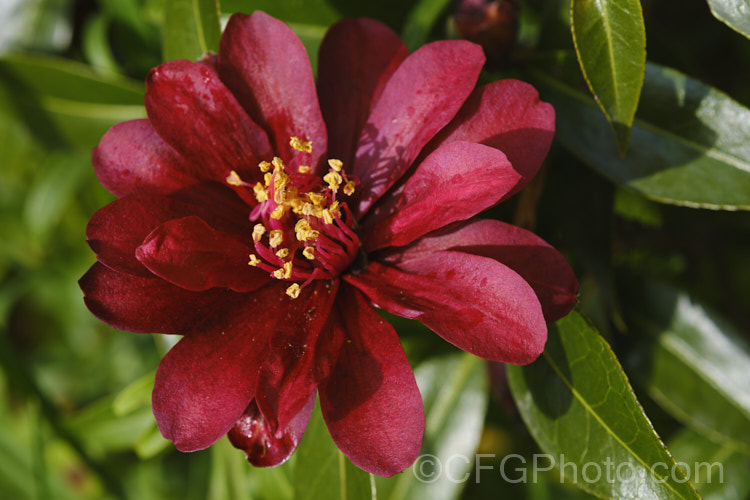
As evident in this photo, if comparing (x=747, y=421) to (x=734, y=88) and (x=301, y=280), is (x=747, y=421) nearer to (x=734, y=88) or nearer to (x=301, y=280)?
(x=734, y=88)

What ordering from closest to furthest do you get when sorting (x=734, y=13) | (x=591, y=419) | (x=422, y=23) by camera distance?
(x=734, y=13)
(x=591, y=419)
(x=422, y=23)

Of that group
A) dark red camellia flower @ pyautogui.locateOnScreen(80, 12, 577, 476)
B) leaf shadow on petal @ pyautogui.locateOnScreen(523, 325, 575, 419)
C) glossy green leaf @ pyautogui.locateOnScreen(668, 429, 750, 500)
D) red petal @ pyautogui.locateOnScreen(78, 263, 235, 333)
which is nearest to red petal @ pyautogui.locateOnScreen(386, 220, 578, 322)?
dark red camellia flower @ pyautogui.locateOnScreen(80, 12, 577, 476)

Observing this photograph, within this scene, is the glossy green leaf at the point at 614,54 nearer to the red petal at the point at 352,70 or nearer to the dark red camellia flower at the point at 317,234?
the dark red camellia flower at the point at 317,234

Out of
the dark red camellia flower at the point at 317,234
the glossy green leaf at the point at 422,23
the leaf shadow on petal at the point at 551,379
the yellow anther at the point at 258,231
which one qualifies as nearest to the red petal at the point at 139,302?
the dark red camellia flower at the point at 317,234

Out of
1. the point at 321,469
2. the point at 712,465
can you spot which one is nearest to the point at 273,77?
the point at 321,469

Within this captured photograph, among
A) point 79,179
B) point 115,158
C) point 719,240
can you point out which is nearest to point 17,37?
point 79,179

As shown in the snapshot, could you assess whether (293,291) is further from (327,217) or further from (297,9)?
(297,9)
